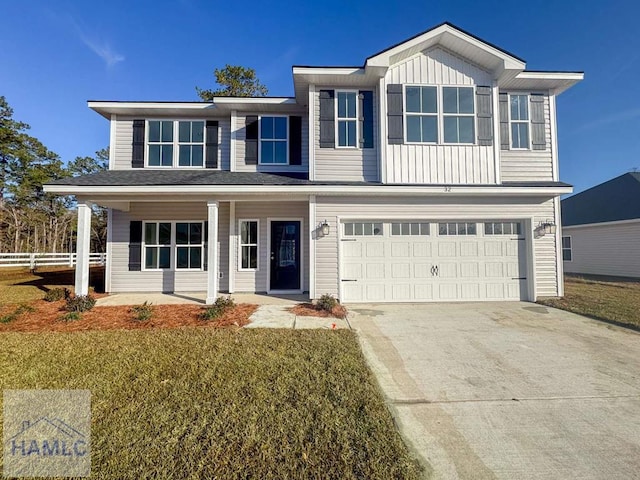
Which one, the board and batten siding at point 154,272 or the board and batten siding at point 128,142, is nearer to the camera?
the board and batten siding at point 154,272

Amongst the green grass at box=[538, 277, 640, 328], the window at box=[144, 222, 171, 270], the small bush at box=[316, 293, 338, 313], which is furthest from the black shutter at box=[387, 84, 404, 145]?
the window at box=[144, 222, 171, 270]

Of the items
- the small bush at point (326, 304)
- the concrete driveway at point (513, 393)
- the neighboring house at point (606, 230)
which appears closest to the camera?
the concrete driveway at point (513, 393)

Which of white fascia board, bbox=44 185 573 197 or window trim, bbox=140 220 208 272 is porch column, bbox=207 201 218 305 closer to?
white fascia board, bbox=44 185 573 197

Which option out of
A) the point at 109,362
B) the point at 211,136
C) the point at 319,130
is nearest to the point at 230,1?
the point at 211,136

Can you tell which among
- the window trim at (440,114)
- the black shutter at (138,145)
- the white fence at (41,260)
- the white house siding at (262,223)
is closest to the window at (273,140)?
the white house siding at (262,223)

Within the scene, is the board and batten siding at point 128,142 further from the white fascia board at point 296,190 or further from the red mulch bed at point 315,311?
the red mulch bed at point 315,311

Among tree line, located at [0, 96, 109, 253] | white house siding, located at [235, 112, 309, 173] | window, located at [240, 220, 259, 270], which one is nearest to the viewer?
white house siding, located at [235, 112, 309, 173]

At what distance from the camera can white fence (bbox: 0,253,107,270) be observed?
16.8 m

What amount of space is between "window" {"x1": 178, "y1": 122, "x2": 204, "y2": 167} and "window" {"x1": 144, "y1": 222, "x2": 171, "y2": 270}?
2.25 meters

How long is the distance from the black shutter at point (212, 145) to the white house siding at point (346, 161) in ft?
11.7

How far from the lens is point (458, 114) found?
791cm

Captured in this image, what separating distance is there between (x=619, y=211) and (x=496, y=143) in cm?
1132

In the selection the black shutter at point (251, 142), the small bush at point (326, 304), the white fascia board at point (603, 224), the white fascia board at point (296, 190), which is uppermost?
the black shutter at point (251, 142)

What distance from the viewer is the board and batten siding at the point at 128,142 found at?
30.9 feet
